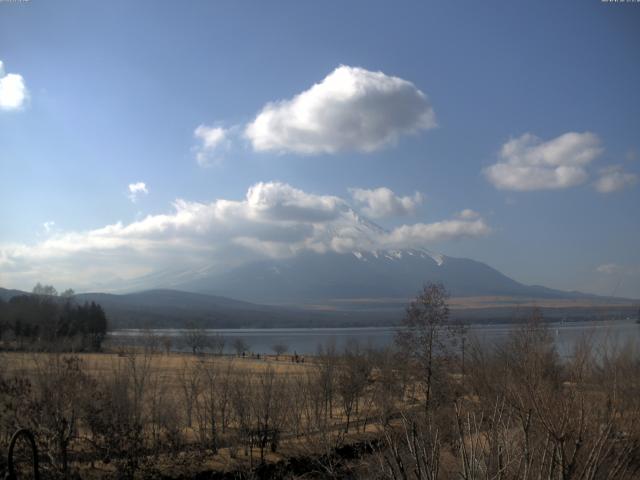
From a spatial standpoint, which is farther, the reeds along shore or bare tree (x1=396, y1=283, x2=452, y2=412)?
bare tree (x1=396, y1=283, x2=452, y2=412)

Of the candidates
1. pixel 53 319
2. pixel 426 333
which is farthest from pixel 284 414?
pixel 53 319

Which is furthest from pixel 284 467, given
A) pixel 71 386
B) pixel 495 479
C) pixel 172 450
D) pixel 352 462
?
pixel 495 479

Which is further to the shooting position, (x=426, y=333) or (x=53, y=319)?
(x=53, y=319)

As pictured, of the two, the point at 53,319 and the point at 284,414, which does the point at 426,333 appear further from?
the point at 53,319

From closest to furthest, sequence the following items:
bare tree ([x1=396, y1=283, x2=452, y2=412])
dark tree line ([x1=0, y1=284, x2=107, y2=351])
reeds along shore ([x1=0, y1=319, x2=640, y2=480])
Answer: reeds along shore ([x1=0, y1=319, x2=640, y2=480])
bare tree ([x1=396, y1=283, x2=452, y2=412])
dark tree line ([x1=0, y1=284, x2=107, y2=351])

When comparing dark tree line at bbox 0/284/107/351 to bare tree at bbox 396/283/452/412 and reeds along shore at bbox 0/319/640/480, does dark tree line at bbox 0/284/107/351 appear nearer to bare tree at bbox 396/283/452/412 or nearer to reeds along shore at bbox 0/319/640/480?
reeds along shore at bbox 0/319/640/480

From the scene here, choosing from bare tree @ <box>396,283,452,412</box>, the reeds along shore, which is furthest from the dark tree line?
bare tree @ <box>396,283,452,412</box>

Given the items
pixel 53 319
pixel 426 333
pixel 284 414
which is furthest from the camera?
pixel 53 319

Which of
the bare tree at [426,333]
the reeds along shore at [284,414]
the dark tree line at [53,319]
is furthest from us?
the dark tree line at [53,319]

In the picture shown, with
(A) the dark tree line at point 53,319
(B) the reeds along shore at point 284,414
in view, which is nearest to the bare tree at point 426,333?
(B) the reeds along shore at point 284,414

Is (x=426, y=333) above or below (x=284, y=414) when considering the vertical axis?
above

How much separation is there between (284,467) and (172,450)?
4788mm

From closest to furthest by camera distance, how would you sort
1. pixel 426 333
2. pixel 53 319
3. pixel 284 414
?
1. pixel 284 414
2. pixel 426 333
3. pixel 53 319

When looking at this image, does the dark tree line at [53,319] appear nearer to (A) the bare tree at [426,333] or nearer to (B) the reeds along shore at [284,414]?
(B) the reeds along shore at [284,414]
